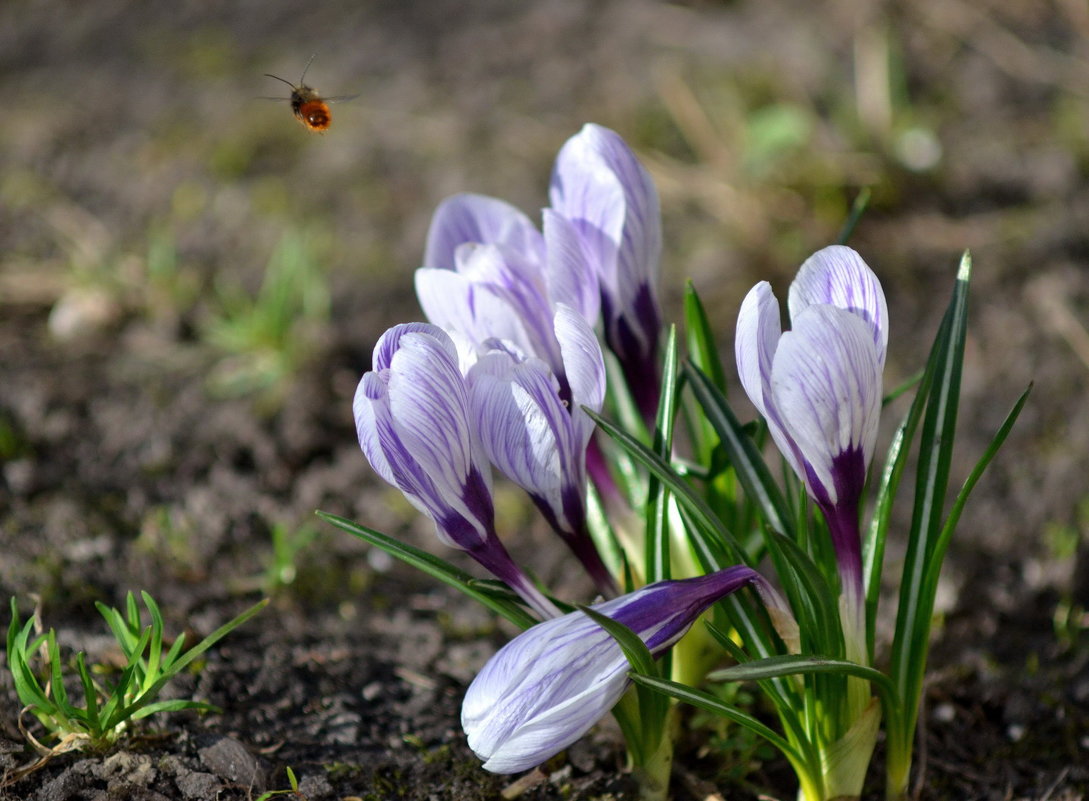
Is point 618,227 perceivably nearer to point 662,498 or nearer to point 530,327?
point 530,327

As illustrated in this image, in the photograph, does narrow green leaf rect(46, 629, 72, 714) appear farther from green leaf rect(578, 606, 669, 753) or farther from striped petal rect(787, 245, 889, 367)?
striped petal rect(787, 245, 889, 367)

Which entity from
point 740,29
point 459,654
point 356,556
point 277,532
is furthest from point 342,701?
point 740,29

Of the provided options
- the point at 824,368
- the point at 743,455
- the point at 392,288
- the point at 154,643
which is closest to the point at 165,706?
the point at 154,643

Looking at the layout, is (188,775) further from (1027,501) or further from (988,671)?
(1027,501)

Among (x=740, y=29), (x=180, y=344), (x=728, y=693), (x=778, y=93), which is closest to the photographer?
(x=728, y=693)

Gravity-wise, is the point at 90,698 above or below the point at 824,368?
below

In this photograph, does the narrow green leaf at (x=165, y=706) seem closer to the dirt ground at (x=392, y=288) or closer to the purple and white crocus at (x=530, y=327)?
the dirt ground at (x=392, y=288)

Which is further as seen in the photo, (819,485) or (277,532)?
(277,532)
